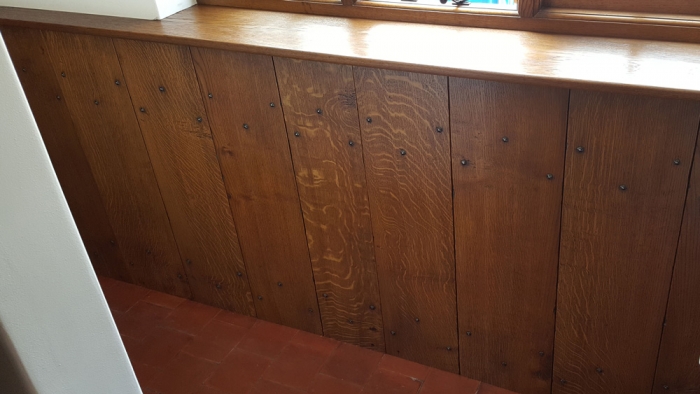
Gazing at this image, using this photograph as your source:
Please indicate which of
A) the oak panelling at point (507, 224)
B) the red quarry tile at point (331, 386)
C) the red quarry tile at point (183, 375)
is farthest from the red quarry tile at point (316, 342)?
the oak panelling at point (507, 224)

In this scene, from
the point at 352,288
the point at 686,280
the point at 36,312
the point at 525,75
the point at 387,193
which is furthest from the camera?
the point at 352,288

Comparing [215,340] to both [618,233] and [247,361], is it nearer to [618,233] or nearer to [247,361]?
[247,361]

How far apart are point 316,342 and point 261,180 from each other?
2.95 feet

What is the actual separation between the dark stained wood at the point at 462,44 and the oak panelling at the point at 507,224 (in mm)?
120

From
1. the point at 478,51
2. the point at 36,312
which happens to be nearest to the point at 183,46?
the point at 478,51

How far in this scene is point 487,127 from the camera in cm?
247

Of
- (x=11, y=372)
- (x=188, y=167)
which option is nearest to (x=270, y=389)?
(x=188, y=167)

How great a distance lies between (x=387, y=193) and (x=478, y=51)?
714mm

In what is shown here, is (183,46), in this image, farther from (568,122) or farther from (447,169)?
(568,122)

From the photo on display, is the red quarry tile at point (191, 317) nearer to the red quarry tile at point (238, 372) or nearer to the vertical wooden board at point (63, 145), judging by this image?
the red quarry tile at point (238, 372)

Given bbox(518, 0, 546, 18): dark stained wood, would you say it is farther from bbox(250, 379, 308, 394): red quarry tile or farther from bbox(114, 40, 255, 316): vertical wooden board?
bbox(250, 379, 308, 394): red quarry tile

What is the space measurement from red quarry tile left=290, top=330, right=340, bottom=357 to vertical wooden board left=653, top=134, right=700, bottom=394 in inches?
58.1

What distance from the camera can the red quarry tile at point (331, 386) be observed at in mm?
3197

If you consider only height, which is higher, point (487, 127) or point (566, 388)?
point (487, 127)
